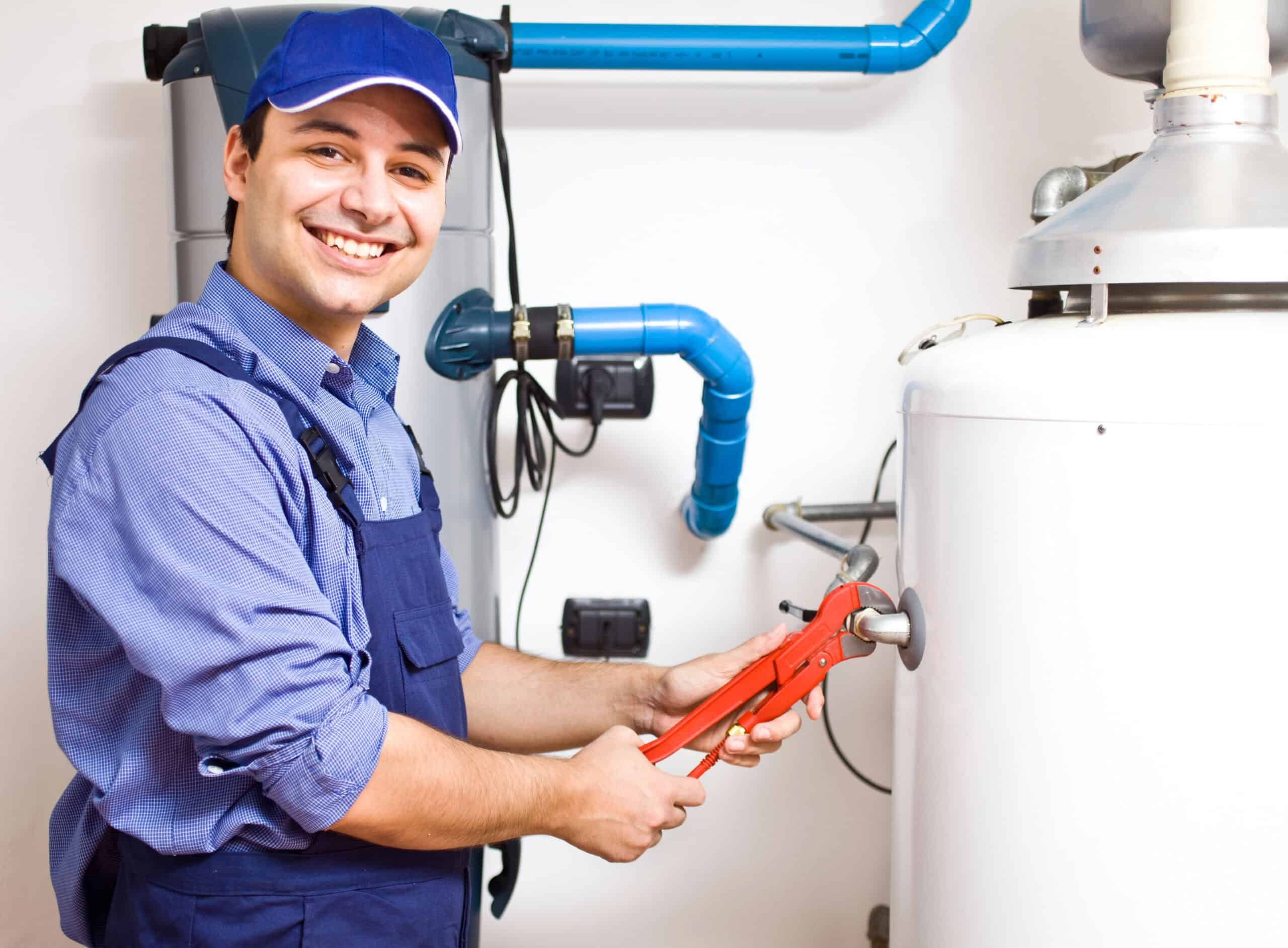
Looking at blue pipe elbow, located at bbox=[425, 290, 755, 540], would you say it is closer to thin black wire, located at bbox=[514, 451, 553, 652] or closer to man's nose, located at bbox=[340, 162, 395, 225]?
thin black wire, located at bbox=[514, 451, 553, 652]

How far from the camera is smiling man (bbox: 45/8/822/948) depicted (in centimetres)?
77

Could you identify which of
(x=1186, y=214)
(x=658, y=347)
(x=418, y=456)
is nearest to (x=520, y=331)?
(x=658, y=347)

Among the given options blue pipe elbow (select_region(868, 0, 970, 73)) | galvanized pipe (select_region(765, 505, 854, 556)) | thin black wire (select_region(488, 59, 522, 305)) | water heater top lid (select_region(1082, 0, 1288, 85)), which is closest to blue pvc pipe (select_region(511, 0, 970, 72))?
blue pipe elbow (select_region(868, 0, 970, 73))

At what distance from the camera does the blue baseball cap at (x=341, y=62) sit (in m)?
0.91

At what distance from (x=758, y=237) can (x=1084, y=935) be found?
3.54ft

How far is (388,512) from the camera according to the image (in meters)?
0.99

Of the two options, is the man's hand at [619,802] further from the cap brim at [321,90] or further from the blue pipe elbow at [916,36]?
the blue pipe elbow at [916,36]

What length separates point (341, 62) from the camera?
91cm

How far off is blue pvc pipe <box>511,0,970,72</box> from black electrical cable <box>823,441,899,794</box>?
56cm

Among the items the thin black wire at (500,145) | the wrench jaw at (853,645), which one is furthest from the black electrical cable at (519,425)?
the wrench jaw at (853,645)

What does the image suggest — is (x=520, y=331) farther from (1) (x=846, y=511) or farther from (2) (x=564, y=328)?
(1) (x=846, y=511)

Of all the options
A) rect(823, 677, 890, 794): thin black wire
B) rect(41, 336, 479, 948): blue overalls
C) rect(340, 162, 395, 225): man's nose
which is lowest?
rect(823, 677, 890, 794): thin black wire

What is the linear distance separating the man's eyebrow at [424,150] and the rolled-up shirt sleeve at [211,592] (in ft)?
1.02

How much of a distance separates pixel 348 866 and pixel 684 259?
3.43 ft
